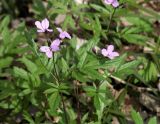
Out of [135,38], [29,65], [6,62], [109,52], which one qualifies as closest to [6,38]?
[6,62]

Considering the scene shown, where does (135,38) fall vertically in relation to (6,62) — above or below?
above

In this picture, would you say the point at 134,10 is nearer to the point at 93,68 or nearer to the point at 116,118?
the point at 116,118

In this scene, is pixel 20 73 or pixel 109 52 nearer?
pixel 109 52

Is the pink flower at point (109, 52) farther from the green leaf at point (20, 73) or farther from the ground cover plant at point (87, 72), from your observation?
the green leaf at point (20, 73)

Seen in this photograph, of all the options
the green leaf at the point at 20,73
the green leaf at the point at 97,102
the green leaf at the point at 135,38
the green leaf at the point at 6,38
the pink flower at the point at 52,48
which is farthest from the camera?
the green leaf at the point at 6,38

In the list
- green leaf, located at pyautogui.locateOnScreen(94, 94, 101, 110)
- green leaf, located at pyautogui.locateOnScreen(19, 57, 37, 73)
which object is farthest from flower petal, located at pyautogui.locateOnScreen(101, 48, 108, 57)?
green leaf, located at pyautogui.locateOnScreen(19, 57, 37, 73)

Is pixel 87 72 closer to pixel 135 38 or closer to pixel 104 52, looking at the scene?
pixel 104 52

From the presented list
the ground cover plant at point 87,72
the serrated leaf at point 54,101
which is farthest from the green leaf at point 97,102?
the serrated leaf at point 54,101

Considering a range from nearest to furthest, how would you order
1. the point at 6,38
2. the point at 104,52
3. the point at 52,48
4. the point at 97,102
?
the point at 52,48 → the point at 104,52 → the point at 97,102 → the point at 6,38
